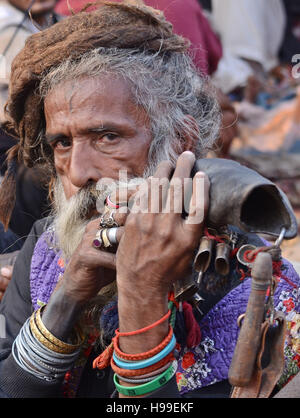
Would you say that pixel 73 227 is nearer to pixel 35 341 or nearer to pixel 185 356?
pixel 35 341

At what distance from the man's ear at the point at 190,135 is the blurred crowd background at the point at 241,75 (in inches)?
37.6

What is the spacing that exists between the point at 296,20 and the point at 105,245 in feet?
23.0

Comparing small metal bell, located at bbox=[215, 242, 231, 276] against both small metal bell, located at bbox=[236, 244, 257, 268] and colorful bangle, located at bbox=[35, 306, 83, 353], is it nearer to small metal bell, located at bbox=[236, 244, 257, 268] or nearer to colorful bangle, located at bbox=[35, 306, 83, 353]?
small metal bell, located at bbox=[236, 244, 257, 268]

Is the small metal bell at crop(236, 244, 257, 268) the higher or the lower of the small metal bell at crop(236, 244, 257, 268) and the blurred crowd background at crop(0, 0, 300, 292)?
the higher

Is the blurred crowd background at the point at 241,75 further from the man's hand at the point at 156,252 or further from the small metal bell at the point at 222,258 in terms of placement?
the small metal bell at the point at 222,258

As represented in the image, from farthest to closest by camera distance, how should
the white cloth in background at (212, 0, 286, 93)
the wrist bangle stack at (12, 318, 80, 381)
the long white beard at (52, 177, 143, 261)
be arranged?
the white cloth in background at (212, 0, 286, 93) → the long white beard at (52, 177, 143, 261) → the wrist bangle stack at (12, 318, 80, 381)

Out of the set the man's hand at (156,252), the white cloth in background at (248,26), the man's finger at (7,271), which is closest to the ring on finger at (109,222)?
the man's hand at (156,252)

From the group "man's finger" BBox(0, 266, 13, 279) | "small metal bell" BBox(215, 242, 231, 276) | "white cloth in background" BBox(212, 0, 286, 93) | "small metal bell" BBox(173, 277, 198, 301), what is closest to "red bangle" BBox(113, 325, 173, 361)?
"small metal bell" BBox(173, 277, 198, 301)

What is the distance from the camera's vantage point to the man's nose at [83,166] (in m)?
2.49

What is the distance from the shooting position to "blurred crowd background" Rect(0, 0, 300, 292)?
14.0 feet

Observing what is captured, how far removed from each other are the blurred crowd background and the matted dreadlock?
0.66 meters

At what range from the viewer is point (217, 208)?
1682 mm

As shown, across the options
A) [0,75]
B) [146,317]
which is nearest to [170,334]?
[146,317]

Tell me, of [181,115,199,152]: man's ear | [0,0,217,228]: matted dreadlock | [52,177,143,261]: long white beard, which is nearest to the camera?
[52,177,143,261]: long white beard
